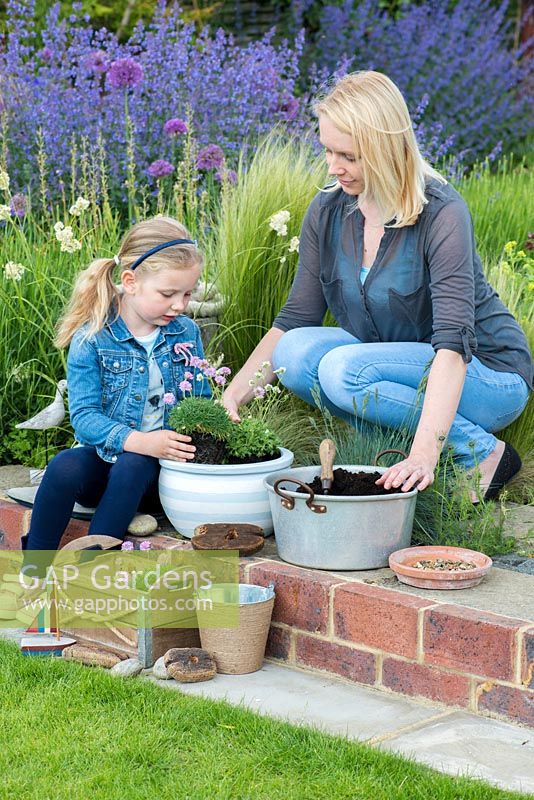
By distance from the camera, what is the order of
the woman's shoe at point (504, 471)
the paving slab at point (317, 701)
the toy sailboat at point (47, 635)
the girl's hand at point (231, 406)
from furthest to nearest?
the woman's shoe at point (504, 471) < the girl's hand at point (231, 406) < the toy sailboat at point (47, 635) < the paving slab at point (317, 701)

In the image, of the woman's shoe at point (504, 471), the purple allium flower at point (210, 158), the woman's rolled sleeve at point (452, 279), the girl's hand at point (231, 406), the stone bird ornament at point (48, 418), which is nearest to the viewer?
the woman's rolled sleeve at point (452, 279)

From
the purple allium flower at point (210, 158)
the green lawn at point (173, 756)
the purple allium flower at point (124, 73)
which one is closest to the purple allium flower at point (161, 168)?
the purple allium flower at point (210, 158)

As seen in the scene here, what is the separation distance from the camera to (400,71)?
33.1 ft

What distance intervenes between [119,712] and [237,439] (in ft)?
3.47

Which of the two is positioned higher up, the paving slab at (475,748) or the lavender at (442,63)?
the lavender at (442,63)

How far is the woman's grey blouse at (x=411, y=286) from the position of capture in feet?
11.1

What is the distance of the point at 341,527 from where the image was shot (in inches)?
121

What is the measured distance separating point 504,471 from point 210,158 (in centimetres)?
247

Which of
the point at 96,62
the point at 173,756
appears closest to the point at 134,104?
the point at 96,62

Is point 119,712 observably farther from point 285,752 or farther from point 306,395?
point 306,395

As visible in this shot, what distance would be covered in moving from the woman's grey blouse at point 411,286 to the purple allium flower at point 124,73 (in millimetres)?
2475

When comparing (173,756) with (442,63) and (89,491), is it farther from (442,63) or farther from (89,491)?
(442,63)

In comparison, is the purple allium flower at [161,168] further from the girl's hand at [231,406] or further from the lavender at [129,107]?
the girl's hand at [231,406]

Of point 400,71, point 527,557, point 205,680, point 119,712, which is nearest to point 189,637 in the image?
point 205,680
